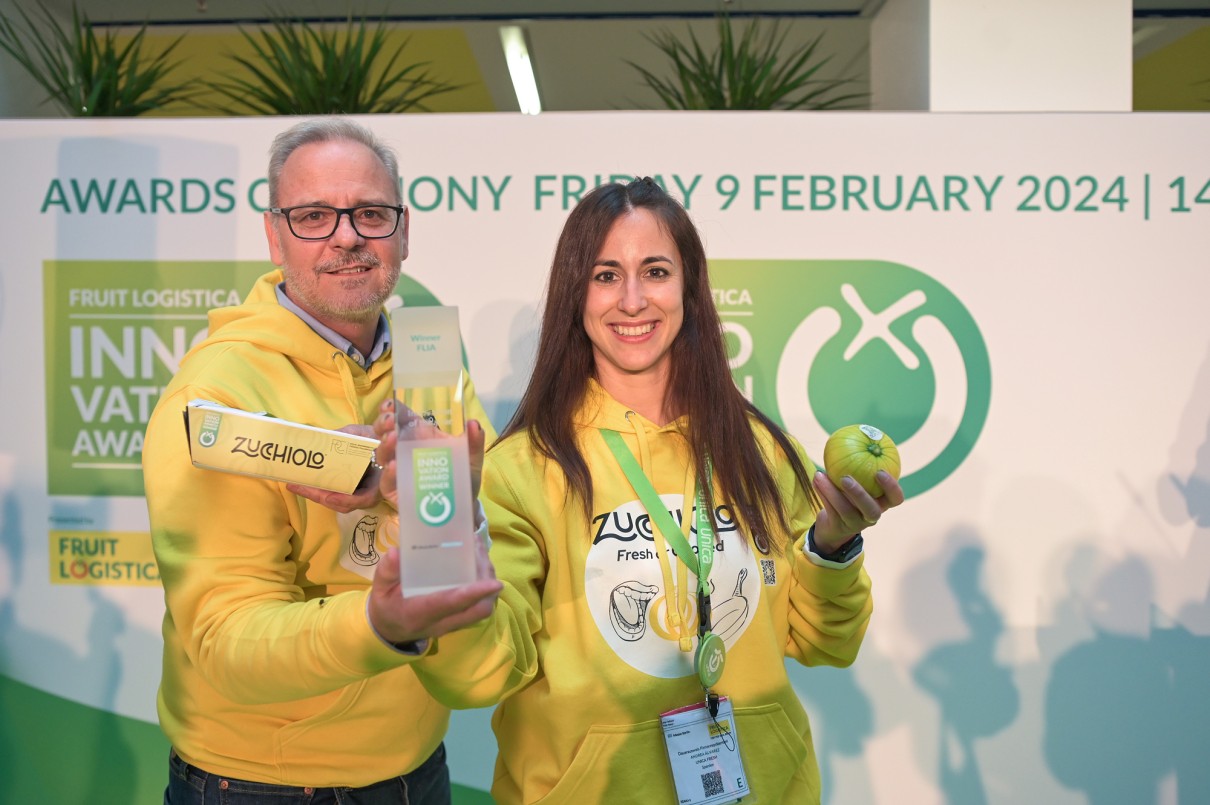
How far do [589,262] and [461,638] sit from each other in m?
0.70

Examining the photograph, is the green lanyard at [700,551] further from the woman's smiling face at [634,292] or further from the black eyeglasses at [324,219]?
the black eyeglasses at [324,219]

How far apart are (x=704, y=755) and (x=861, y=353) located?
165cm

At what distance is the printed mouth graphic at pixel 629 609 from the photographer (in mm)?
1595

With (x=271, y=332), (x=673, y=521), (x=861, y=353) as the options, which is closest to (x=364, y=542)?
(x=271, y=332)

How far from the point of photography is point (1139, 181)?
292 cm

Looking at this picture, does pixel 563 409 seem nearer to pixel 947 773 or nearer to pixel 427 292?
pixel 427 292

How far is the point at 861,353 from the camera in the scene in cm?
297

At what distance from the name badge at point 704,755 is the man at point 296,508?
0.45 m

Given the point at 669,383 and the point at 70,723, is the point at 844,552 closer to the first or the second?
the point at 669,383

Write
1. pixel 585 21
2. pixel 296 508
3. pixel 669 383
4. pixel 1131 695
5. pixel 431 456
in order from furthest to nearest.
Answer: pixel 585 21 < pixel 1131 695 < pixel 669 383 < pixel 296 508 < pixel 431 456

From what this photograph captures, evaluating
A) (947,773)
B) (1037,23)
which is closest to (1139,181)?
(1037,23)

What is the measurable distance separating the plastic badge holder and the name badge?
0.68 metres

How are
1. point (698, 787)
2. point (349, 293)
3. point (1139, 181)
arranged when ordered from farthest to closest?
point (1139, 181) → point (349, 293) → point (698, 787)

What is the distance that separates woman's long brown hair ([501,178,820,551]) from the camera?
170cm
